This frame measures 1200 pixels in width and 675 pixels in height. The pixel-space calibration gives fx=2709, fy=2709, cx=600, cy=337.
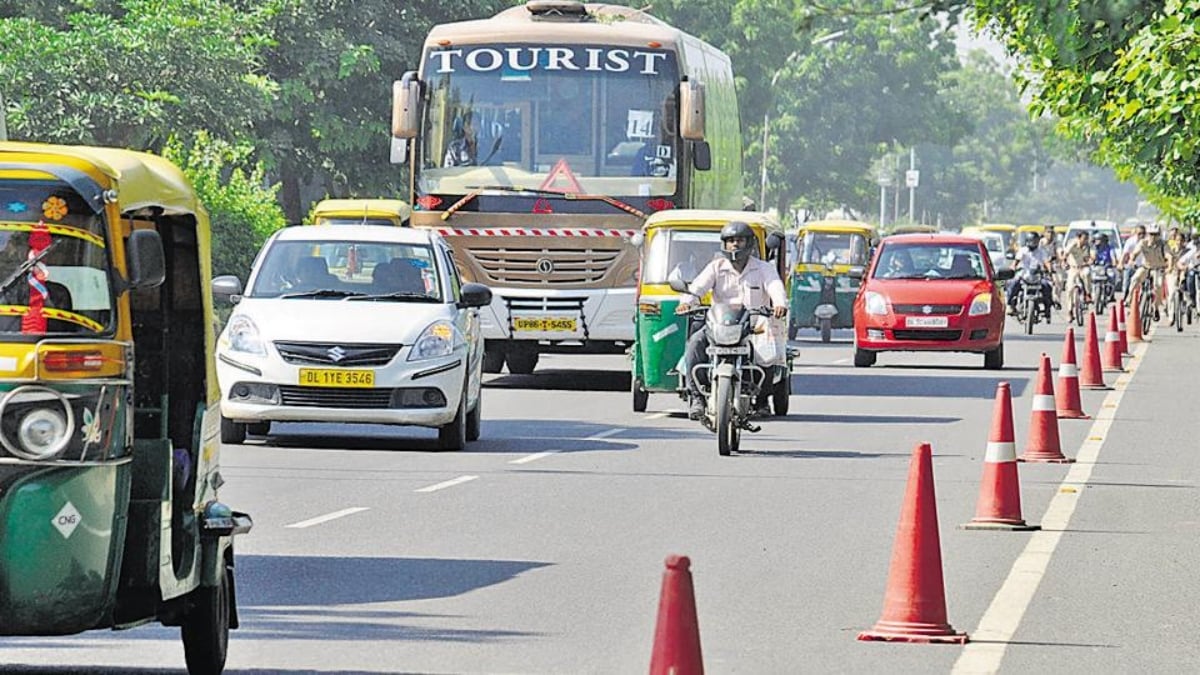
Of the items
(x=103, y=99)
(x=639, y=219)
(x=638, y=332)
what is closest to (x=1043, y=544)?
(x=638, y=332)

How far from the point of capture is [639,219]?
2750 centimetres

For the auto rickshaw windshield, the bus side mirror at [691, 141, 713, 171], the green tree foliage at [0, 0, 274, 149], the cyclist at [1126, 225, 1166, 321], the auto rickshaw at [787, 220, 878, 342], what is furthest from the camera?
the cyclist at [1126, 225, 1166, 321]

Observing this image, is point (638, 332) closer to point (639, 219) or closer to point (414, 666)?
point (639, 219)

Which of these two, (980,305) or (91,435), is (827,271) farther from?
(91,435)

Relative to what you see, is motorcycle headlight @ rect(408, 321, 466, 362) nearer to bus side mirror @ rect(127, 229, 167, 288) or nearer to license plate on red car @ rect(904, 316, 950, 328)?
bus side mirror @ rect(127, 229, 167, 288)

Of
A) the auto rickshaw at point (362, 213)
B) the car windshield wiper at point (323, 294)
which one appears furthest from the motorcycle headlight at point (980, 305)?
the car windshield wiper at point (323, 294)

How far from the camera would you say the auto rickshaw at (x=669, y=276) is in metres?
23.5

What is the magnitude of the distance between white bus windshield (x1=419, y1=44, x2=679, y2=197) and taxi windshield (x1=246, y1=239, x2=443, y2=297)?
23.8ft

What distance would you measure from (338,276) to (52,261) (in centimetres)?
1252

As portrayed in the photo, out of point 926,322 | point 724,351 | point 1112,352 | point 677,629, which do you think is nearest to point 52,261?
point 677,629

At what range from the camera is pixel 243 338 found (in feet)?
63.0

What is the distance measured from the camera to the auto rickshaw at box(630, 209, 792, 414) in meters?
23.5

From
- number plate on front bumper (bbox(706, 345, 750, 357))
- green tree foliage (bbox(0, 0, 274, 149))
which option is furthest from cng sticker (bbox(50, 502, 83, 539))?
green tree foliage (bbox(0, 0, 274, 149))

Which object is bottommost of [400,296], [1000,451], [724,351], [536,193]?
[1000,451]
